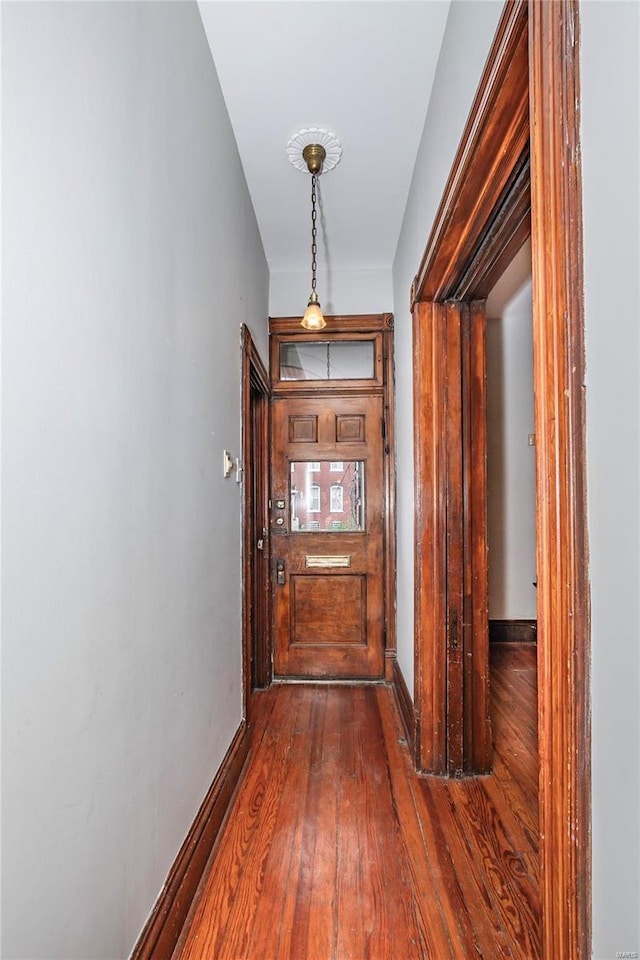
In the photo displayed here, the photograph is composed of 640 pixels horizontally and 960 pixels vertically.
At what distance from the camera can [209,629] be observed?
1811 mm

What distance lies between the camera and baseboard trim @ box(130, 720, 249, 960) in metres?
1.18

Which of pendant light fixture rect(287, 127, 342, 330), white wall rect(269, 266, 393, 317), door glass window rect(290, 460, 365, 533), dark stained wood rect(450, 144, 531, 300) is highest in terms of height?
pendant light fixture rect(287, 127, 342, 330)

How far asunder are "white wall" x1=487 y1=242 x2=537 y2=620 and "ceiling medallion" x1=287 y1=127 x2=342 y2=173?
2.12m

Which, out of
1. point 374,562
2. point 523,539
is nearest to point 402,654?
point 374,562

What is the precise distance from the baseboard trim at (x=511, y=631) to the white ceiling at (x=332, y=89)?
310 cm

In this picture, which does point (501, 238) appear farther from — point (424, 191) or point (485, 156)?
point (424, 191)

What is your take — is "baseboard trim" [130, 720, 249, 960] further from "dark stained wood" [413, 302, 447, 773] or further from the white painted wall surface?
the white painted wall surface

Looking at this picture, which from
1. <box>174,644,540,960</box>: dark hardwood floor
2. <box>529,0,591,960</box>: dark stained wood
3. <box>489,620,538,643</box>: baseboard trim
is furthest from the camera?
<box>489,620,538,643</box>: baseboard trim

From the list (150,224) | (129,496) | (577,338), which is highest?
(150,224)

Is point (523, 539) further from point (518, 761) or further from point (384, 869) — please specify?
point (384, 869)

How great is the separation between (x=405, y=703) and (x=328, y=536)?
3.86ft

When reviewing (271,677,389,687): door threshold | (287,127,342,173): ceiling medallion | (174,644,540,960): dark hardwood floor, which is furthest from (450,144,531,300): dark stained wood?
(271,677,389,687): door threshold

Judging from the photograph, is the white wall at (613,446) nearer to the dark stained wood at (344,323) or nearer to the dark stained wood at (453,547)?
the dark stained wood at (453,547)

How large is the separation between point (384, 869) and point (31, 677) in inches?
56.5
